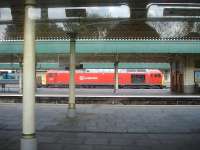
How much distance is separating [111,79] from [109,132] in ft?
154

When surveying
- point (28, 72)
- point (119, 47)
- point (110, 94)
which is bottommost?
point (110, 94)

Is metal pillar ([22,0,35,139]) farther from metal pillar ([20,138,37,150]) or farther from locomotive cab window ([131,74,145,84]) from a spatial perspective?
locomotive cab window ([131,74,145,84])

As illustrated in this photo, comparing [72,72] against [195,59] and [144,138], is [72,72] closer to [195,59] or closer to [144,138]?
[144,138]

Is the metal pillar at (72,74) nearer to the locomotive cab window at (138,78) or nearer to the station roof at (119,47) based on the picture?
the station roof at (119,47)

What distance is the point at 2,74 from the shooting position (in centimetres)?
7056

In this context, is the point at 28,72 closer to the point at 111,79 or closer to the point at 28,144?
the point at 28,144

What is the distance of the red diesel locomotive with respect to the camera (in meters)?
61.0

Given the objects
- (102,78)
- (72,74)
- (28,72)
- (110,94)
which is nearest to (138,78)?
(102,78)

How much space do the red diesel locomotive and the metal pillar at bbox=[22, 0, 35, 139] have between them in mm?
51753

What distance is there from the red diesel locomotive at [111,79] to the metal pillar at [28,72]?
Answer: 5175cm

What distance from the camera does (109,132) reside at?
1437cm

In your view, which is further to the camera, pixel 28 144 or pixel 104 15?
pixel 104 15

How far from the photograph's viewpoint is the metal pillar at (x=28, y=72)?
8766 mm

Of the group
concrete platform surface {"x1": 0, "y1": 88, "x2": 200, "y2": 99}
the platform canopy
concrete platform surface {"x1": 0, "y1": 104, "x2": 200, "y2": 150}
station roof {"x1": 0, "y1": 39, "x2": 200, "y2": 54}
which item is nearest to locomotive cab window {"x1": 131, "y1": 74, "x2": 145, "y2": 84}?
concrete platform surface {"x1": 0, "y1": 88, "x2": 200, "y2": 99}
